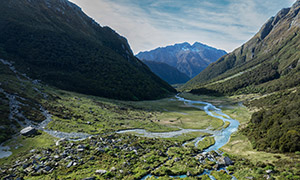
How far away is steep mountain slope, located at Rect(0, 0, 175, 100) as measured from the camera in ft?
405

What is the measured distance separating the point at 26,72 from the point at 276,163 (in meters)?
140

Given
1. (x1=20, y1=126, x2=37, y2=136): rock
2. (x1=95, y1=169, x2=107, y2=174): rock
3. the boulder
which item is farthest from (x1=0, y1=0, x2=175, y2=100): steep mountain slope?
the boulder

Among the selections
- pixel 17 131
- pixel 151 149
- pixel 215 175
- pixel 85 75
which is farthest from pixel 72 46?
pixel 215 175

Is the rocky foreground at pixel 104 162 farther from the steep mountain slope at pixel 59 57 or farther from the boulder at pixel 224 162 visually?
the steep mountain slope at pixel 59 57

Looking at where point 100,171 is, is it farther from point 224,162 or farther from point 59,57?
point 59,57

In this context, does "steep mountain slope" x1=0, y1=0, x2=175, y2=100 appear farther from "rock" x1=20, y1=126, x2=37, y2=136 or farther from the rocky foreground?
the rocky foreground

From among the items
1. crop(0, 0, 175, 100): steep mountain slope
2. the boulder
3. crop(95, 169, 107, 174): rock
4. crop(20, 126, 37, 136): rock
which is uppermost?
crop(0, 0, 175, 100): steep mountain slope

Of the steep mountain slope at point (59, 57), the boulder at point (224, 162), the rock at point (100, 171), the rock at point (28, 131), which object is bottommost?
the rock at point (28, 131)

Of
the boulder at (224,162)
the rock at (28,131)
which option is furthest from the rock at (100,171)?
the rock at (28,131)

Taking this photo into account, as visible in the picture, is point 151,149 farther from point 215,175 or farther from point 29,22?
point 29,22

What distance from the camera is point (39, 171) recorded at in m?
25.7

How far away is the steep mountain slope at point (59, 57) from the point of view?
12356cm

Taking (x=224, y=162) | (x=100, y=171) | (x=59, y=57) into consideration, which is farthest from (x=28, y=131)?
(x=59, y=57)

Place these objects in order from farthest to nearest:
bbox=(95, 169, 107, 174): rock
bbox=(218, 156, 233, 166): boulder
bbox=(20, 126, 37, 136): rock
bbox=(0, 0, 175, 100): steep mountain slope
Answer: bbox=(0, 0, 175, 100): steep mountain slope → bbox=(20, 126, 37, 136): rock → bbox=(218, 156, 233, 166): boulder → bbox=(95, 169, 107, 174): rock
